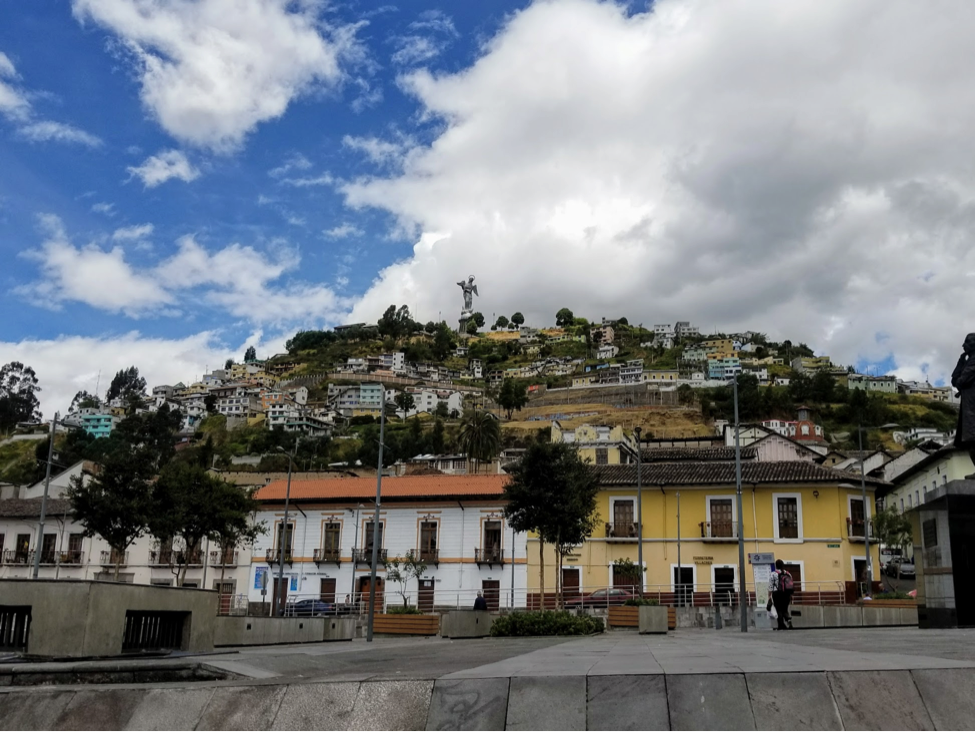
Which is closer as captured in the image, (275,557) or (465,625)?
(465,625)

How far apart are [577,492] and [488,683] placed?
793 inches

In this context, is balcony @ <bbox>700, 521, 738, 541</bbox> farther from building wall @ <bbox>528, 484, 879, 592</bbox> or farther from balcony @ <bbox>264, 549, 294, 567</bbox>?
balcony @ <bbox>264, 549, 294, 567</bbox>

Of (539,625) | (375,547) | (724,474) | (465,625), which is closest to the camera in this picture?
(539,625)

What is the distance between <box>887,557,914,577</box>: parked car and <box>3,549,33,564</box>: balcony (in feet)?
156

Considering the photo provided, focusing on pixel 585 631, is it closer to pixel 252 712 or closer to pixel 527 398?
pixel 252 712

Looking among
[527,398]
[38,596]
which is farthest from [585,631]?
[527,398]

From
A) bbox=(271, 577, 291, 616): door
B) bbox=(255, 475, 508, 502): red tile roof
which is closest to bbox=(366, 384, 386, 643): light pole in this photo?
bbox=(271, 577, 291, 616): door

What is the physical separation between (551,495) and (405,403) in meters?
136

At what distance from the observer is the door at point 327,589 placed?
4178 cm

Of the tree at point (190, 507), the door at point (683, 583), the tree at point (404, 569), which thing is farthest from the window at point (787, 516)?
the tree at point (190, 507)

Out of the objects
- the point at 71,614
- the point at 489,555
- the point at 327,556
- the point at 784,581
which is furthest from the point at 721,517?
the point at 71,614

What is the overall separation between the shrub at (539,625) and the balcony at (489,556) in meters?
17.8

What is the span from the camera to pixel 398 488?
4338 cm

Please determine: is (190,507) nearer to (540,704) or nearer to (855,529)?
(855,529)
